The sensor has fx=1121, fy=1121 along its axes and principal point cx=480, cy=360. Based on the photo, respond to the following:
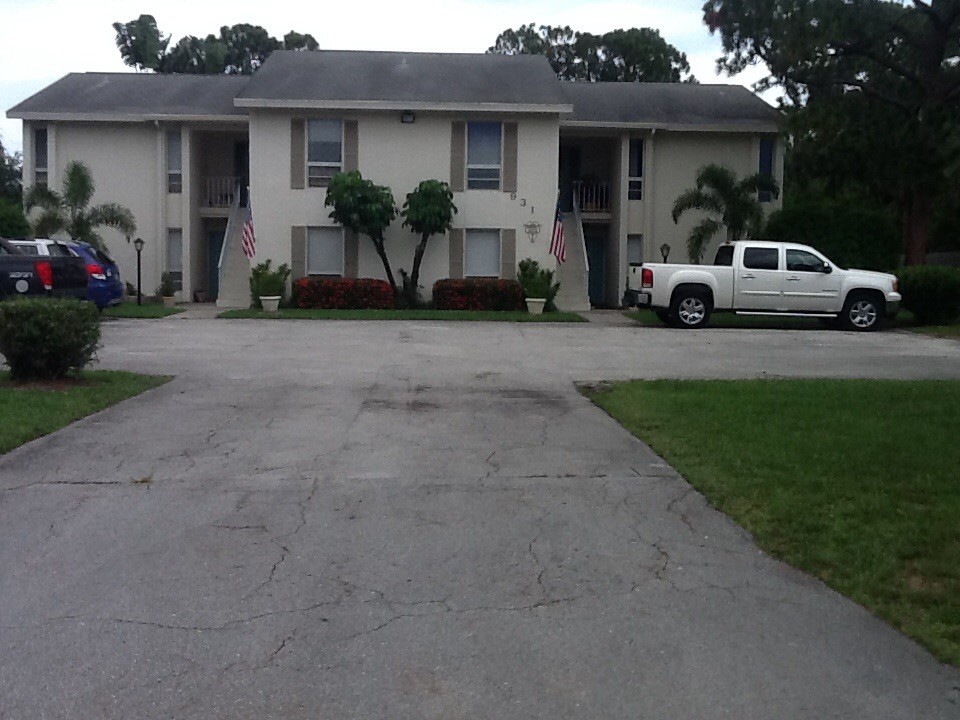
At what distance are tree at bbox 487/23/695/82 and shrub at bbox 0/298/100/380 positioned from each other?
46.3 m

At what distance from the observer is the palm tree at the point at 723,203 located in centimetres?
2995

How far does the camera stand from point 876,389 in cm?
1245

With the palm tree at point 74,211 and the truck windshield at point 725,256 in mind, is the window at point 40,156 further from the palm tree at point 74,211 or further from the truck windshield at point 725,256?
the truck windshield at point 725,256

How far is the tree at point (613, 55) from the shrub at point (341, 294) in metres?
30.4

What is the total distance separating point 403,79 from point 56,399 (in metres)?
21.7

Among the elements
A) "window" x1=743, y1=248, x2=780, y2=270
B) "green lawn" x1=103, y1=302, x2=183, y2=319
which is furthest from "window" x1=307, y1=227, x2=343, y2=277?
"window" x1=743, y1=248, x2=780, y2=270

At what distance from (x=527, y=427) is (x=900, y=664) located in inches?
227

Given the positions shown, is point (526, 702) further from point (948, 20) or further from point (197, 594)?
point (948, 20)

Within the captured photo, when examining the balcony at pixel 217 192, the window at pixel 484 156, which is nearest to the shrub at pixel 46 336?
the window at pixel 484 156

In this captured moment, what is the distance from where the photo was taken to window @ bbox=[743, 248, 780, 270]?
23.6m

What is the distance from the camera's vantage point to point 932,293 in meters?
23.6

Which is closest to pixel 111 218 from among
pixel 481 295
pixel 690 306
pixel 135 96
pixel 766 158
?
pixel 135 96

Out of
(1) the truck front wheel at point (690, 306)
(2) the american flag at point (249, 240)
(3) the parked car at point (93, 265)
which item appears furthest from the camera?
(2) the american flag at point (249, 240)

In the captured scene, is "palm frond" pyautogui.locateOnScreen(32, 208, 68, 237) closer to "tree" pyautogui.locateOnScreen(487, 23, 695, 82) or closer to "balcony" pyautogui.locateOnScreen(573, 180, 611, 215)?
"balcony" pyautogui.locateOnScreen(573, 180, 611, 215)
